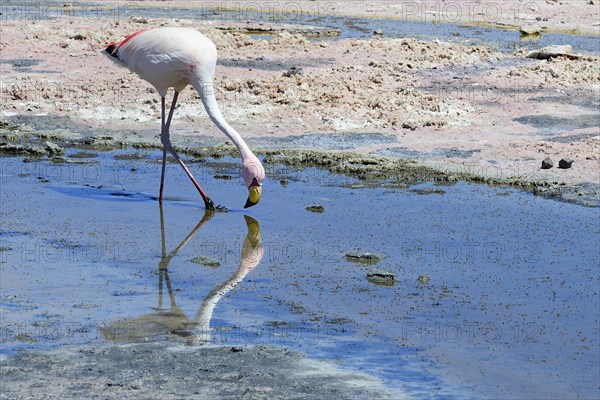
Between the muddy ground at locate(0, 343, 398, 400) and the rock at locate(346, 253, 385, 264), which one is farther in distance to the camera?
the rock at locate(346, 253, 385, 264)

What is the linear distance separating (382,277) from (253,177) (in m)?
1.72

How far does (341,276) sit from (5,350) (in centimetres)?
243

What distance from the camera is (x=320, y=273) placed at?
298 inches

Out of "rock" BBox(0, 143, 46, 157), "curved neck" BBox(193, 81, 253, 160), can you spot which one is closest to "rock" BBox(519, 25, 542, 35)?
"rock" BBox(0, 143, 46, 157)

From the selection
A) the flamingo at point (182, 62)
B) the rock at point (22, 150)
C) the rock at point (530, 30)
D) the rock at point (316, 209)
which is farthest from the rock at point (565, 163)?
the rock at point (530, 30)

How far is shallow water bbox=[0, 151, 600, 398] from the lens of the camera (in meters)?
6.13

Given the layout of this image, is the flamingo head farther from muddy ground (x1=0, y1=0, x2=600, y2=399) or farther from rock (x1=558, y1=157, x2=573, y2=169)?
rock (x1=558, y1=157, x2=573, y2=169)

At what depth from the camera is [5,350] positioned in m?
5.90

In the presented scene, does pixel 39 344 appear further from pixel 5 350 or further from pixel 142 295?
pixel 142 295

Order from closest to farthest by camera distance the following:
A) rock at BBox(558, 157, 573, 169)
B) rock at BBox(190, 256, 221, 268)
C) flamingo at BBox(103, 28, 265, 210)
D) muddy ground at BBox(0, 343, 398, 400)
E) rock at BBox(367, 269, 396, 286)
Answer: muddy ground at BBox(0, 343, 398, 400)
rock at BBox(367, 269, 396, 286)
rock at BBox(190, 256, 221, 268)
flamingo at BBox(103, 28, 265, 210)
rock at BBox(558, 157, 573, 169)

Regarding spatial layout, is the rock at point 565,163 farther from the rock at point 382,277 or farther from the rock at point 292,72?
the rock at point 292,72

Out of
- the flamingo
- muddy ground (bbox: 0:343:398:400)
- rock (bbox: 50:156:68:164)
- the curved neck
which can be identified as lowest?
rock (bbox: 50:156:68:164)

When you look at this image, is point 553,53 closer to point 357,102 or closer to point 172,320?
point 357,102

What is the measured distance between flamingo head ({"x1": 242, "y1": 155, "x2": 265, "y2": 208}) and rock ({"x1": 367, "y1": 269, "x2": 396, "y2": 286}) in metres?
1.58
